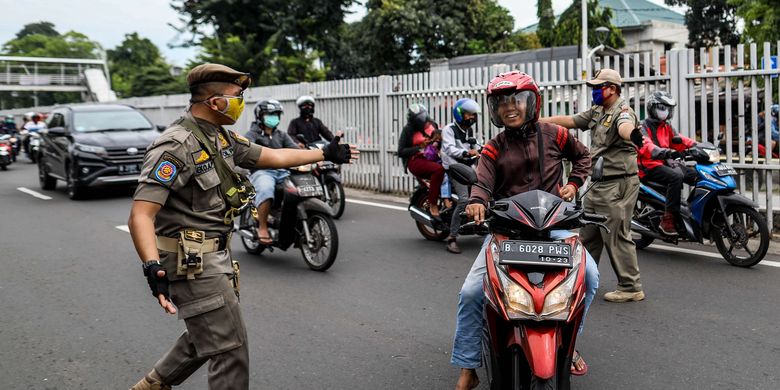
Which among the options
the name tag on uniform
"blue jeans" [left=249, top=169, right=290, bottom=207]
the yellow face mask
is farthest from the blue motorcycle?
the yellow face mask

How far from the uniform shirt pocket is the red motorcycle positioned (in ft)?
4.34

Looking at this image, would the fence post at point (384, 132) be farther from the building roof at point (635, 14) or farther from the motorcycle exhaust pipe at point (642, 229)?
the building roof at point (635, 14)

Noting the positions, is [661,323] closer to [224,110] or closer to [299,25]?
[224,110]

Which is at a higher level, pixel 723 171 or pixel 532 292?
pixel 723 171

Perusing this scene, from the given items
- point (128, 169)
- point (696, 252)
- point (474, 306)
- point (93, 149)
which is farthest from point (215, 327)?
point (93, 149)

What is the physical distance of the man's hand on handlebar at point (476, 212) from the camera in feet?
12.6

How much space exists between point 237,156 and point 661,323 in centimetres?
333

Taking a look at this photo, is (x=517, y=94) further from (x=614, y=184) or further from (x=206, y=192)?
(x=614, y=184)

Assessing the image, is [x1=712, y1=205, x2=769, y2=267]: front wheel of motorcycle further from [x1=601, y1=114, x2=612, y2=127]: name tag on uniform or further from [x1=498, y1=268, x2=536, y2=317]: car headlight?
[x1=498, y1=268, x2=536, y2=317]: car headlight

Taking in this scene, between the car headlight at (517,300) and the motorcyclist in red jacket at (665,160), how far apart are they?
4206 millimetres

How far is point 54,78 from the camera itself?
51406 mm

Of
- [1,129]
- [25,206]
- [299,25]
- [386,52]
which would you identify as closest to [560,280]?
[25,206]

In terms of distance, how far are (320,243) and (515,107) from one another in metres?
3.67

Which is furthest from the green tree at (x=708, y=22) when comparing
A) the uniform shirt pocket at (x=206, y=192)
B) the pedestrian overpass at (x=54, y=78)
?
the pedestrian overpass at (x=54, y=78)
